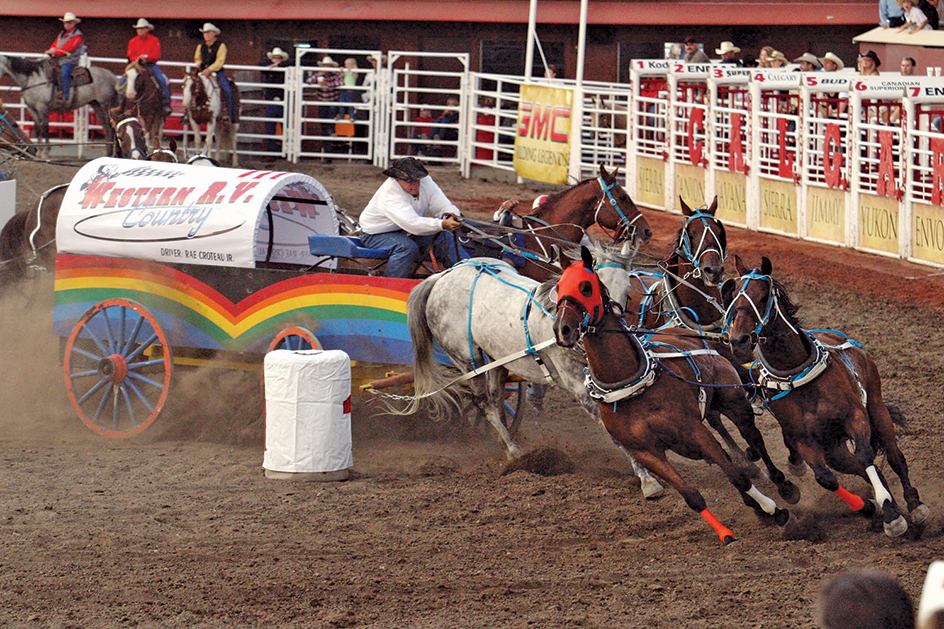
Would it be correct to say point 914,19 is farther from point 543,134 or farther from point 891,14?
point 543,134

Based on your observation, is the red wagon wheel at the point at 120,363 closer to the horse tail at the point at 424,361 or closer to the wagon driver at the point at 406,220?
the wagon driver at the point at 406,220

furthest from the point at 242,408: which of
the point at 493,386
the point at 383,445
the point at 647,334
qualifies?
the point at 647,334

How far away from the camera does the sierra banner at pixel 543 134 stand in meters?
21.0

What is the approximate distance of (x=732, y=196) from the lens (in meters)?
18.2

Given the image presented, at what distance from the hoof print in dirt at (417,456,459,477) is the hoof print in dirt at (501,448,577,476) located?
1.31 feet

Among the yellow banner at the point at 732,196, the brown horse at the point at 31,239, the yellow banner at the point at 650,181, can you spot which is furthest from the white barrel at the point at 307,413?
the yellow banner at the point at 650,181

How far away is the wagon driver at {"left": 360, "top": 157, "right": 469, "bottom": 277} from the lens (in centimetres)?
889

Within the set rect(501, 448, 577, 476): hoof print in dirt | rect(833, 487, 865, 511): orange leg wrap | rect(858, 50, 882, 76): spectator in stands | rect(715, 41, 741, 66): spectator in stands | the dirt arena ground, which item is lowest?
the dirt arena ground

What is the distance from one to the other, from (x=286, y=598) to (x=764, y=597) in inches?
88.4

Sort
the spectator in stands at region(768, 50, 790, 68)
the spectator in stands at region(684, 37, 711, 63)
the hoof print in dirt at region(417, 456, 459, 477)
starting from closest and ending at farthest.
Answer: the hoof print in dirt at region(417, 456, 459, 477), the spectator in stands at region(768, 50, 790, 68), the spectator in stands at region(684, 37, 711, 63)

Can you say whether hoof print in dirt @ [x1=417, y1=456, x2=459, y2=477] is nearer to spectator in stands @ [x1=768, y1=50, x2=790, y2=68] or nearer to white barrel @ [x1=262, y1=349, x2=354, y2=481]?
white barrel @ [x1=262, y1=349, x2=354, y2=481]

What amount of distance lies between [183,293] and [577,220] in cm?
324

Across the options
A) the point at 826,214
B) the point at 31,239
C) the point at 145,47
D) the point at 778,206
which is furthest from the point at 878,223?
the point at 145,47

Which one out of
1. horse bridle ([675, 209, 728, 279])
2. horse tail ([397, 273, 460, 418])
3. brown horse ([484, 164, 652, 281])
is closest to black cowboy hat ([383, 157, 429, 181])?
horse tail ([397, 273, 460, 418])
